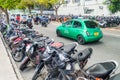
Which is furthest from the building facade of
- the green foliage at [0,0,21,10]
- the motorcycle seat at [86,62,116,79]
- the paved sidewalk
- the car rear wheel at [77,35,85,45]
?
the motorcycle seat at [86,62,116,79]

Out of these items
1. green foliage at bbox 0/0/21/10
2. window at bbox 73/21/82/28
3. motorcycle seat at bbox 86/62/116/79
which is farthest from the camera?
green foliage at bbox 0/0/21/10

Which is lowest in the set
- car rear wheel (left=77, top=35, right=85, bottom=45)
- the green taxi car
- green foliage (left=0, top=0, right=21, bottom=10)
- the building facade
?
the building facade

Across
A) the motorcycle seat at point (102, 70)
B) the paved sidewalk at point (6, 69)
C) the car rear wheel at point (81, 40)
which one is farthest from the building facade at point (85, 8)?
the motorcycle seat at point (102, 70)

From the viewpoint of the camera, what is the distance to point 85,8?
138ft

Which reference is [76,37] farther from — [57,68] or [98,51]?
[57,68]

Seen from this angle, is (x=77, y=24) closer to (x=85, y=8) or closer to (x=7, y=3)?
(x=7, y=3)

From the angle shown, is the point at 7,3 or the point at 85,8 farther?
the point at 85,8

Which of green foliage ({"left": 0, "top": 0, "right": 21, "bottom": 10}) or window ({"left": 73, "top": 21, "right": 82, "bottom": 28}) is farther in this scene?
green foliage ({"left": 0, "top": 0, "right": 21, "bottom": 10})

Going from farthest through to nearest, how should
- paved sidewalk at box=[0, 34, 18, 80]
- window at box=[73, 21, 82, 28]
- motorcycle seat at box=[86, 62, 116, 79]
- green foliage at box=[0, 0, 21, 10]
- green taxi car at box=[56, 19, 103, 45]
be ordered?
green foliage at box=[0, 0, 21, 10] < window at box=[73, 21, 82, 28] < green taxi car at box=[56, 19, 103, 45] < paved sidewalk at box=[0, 34, 18, 80] < motorcycle seat at box=[86, 62, 116, 79]

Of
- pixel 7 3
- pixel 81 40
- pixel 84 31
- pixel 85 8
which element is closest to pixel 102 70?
pixel 84 31

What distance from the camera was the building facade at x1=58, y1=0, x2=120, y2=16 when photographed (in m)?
36.7

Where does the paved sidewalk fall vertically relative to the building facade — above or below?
above

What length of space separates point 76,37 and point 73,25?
2.78 ft

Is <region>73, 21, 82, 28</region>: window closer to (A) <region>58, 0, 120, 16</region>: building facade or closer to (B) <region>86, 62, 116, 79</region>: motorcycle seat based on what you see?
(B) <region>86, 62, 116, 79</region>: motorcycle seat
